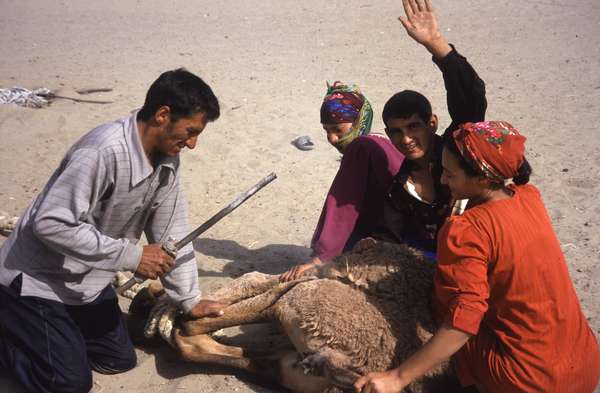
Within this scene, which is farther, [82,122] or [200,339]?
[82,122]

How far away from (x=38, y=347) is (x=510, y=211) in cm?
227

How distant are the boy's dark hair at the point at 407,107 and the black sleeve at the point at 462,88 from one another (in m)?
0.14

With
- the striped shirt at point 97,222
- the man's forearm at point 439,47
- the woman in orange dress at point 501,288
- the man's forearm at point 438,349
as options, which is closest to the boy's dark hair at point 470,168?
the woman in orange dress at point 501,288

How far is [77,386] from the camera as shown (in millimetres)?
3059

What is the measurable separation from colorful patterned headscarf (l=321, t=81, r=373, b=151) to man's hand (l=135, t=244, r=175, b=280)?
1.51 meters

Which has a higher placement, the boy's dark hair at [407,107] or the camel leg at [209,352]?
the boy's dark hair at [407,107]

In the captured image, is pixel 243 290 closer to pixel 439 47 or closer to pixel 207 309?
pixel 207 309

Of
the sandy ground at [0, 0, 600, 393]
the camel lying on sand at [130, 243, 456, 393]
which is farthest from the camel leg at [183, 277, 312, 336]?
the sandy ground at [0, 0, 600, 393]

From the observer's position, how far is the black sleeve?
3027mm

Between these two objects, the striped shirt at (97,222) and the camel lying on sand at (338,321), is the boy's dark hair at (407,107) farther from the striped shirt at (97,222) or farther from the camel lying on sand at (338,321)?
the striped shirt at (97,222)

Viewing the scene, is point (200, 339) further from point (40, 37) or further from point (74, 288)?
point (40, 37)

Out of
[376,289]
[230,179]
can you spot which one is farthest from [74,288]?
[230,179]

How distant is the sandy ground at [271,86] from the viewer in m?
4.80

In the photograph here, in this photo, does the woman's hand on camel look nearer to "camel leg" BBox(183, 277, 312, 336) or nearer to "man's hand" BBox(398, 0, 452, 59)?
"camel leg" BBox(183, 277, 312, 336)
